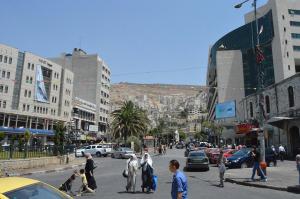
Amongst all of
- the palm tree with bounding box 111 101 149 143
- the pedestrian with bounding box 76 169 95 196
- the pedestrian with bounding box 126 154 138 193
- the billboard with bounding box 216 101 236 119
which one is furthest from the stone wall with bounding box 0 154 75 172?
the billboard with bounding box 216 101 236 119

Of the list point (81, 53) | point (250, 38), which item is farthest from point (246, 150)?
point (81, 53)

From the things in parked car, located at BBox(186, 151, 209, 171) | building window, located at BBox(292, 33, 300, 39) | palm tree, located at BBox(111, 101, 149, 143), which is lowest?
parked car, located at BBox(186, 151, 209, 171)

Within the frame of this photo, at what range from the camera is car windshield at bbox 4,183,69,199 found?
4.59m

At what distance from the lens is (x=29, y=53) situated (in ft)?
226

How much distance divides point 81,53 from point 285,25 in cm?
6142

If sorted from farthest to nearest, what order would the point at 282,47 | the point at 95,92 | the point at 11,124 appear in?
the point at 95,92
the point at 282,47
the point at 11,124

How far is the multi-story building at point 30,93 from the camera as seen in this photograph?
6253cm

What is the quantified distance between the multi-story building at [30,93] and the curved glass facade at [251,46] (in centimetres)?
4395

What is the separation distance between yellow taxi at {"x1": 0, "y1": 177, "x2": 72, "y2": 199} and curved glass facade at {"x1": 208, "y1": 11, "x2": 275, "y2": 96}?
71.0 meters

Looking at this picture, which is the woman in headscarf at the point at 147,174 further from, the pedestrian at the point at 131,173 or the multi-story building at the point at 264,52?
the multi-story building at the point at 264,52

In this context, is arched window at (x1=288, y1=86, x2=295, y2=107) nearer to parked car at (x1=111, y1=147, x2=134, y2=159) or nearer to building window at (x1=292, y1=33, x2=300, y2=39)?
parked car at (x1=111, y1=147, x2=134, y2=159)

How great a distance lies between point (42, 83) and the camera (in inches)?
2869

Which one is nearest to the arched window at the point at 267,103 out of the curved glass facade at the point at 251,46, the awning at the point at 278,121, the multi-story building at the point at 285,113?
the multi-story building at the point at 285,113

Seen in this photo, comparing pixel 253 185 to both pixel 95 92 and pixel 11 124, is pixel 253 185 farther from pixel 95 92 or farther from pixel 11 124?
pixel 95 92
